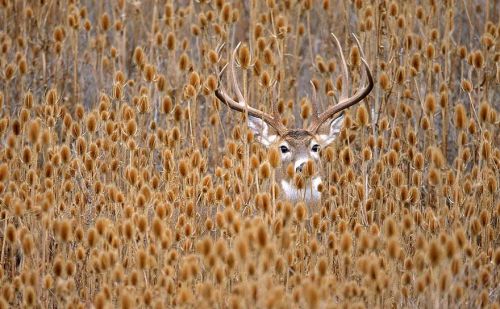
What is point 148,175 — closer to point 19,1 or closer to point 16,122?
point 16,122

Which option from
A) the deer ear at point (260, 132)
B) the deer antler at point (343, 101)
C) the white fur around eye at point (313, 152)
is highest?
the deer antler at point (343, 101)

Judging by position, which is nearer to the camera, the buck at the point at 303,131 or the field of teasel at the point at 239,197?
the field of teasel at the point at 239,197

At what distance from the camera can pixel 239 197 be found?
438cm

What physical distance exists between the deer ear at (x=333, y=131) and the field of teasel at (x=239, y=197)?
0.06m

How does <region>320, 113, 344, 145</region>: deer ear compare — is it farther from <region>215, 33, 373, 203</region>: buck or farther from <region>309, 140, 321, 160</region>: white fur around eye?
<region>309, 140, 321, 160</region>: white fur around eye

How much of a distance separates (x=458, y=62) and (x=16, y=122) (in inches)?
170

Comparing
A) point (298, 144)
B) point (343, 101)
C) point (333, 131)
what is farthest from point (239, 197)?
point (333, 131)

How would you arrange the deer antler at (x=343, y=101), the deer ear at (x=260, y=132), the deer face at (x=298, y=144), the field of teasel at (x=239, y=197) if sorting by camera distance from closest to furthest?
1. the field of teasel at (x=239, y=197)
2. the deer antler at (x=343, y=101)
3. the deer face at (x=298, y=144)
4. the deer ear at (x=260, y=132)

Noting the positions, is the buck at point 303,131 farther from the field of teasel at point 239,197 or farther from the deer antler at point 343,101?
the field of teasel at point 239,197

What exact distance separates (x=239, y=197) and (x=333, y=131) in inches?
86.6

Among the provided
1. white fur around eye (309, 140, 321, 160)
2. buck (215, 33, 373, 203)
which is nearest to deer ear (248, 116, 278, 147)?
buck (215, 33, 373, 203)

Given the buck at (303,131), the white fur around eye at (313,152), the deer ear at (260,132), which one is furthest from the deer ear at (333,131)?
the deer ear at (260,132)

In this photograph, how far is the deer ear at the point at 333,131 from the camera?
6383mm

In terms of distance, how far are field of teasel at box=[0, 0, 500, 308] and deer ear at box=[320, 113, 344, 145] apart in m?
0.06
